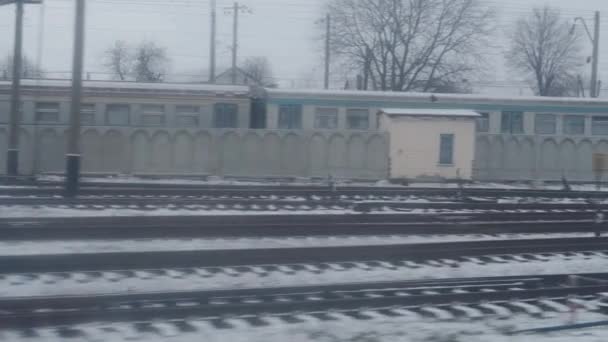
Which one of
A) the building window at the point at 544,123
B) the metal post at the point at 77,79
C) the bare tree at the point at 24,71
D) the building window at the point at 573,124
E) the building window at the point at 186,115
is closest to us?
the metal post at the point at 77,79

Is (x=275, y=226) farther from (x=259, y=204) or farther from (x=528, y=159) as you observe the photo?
(x=528, y=159)

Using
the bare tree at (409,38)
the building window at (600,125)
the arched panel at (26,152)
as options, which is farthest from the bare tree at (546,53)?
the arched panel at (26,152)

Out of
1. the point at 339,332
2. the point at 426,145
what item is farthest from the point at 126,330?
the point at 426,145

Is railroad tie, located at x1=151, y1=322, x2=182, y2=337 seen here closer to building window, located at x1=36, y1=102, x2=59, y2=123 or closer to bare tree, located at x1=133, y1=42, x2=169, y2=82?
building window, located at x1=36, y1=102, x2=59, y2=123

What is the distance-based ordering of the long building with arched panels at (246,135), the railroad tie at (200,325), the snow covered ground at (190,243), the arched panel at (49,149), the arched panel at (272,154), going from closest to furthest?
the railroad tie at (200,325) → the snow covered ground at (190,243) → the arched panel at (49,149) → the long building with arched panels at (246,135) → the arched panel at (272,154)

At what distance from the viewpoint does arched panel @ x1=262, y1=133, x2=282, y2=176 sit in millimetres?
24188

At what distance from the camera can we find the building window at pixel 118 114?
24.5 meters

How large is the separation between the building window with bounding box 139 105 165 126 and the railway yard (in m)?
9.30

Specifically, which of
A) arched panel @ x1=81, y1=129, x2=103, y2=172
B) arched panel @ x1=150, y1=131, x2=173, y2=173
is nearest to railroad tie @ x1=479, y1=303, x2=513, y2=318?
arched panel @ x1=150, y1=131, x2=173, y2=173

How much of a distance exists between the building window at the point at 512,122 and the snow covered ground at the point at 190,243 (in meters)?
15.4

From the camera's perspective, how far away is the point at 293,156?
24.4 metres

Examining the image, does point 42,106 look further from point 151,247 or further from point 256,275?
point 256,275

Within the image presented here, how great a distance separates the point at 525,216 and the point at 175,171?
13.0m

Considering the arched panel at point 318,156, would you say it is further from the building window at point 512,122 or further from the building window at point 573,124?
the building window at point 573,124
